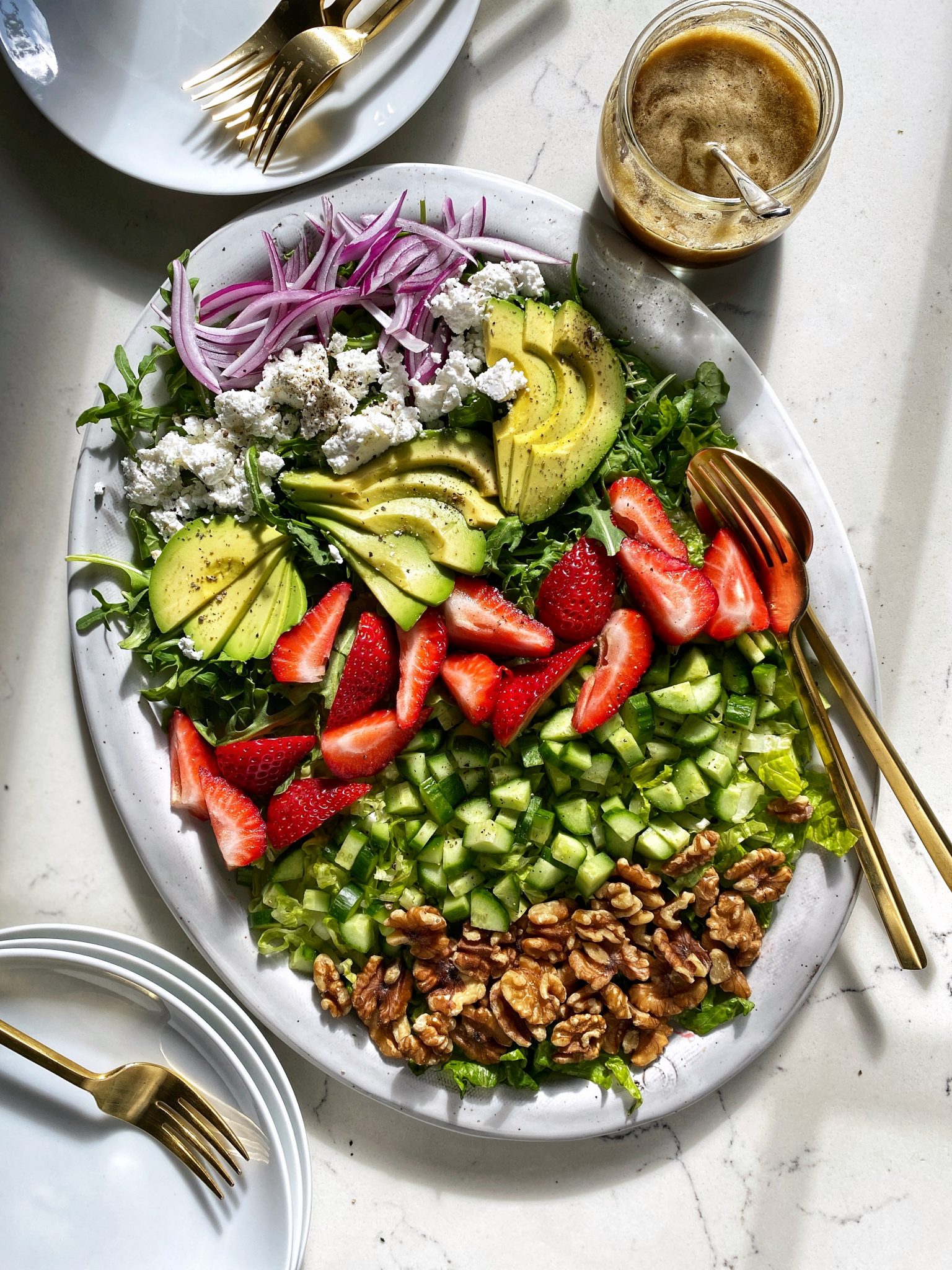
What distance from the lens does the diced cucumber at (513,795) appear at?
1.82 meters

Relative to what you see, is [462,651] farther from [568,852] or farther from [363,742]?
[568,852]

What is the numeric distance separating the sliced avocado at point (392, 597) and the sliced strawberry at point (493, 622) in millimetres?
78

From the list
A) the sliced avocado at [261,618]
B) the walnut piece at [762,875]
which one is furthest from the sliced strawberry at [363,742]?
the walnut piece at [762,875]

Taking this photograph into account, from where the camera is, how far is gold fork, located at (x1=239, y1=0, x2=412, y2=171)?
1820 mm

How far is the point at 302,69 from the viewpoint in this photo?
1.82 meters

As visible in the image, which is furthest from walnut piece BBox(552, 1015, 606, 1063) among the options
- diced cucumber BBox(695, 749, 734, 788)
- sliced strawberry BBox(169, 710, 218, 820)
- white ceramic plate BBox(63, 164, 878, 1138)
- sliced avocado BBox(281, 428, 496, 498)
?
sliced avocado BBox(281, 428, 496, 498)

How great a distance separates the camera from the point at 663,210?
1.74 meters

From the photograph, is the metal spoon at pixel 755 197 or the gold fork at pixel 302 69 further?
the gold fork at pixel 302 69

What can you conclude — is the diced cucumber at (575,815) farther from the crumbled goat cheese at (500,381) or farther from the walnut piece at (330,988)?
the crumbled goat cheese at (500,381)

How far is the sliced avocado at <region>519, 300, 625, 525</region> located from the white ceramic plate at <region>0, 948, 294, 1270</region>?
4.29 feet

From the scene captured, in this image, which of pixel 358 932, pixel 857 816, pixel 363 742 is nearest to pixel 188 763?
pixel 363 742

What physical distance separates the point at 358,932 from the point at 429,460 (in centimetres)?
98

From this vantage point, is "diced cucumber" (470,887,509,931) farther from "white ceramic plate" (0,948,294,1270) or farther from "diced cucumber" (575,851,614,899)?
"white ceramic plate" (0,948,294,1270)

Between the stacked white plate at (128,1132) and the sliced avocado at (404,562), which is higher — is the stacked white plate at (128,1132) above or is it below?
below
